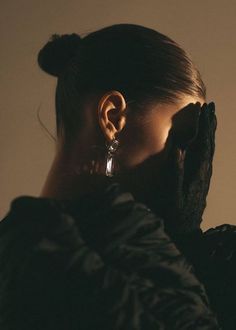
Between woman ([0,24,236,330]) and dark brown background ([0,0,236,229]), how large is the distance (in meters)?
0.45

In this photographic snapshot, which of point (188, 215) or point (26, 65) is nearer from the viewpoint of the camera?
point (188, 215)

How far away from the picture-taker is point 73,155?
62 cm

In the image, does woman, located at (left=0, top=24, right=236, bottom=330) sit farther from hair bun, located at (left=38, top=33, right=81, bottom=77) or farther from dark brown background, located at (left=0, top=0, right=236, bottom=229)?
dark brown background, located at (left=0, top=0, right=236, bottom=229)

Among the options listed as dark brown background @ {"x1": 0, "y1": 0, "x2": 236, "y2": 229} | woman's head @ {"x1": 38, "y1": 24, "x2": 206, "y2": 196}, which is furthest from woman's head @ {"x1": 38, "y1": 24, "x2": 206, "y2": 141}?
dark brown background @ {"x1": 0, "y1": 0, "x2": 236, "y2": 229}

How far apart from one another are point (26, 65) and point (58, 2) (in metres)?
0.18

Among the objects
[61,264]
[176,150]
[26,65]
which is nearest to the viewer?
[61,264]

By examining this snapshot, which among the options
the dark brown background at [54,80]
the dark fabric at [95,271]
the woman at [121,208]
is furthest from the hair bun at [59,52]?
the dark brown background at [54,80]

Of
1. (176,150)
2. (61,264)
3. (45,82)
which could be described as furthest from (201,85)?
(45,82)

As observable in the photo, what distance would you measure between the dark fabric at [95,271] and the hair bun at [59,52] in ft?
Result: 0.90

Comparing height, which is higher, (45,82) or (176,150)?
(45,82)

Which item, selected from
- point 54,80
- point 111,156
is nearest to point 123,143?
point 111,156

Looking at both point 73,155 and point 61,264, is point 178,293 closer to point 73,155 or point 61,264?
point 61,264

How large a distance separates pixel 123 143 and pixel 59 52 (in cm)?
19

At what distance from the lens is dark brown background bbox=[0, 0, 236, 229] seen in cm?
111
